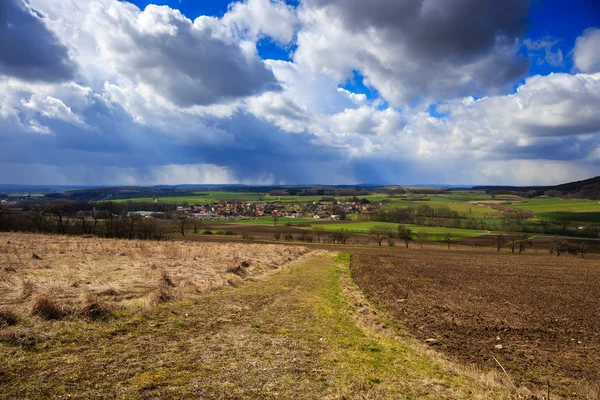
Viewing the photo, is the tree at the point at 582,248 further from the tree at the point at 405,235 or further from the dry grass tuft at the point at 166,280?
the dry grass tuft at the point at 166,280

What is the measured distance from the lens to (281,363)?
28.5 ft

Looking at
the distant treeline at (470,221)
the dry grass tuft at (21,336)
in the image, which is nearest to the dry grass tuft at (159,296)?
the dry grass tuft at (21,336)

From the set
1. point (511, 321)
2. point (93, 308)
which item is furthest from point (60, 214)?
point (511, 321)

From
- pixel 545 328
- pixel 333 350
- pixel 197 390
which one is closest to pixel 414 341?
pixel 333 350

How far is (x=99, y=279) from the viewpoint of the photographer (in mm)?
15328

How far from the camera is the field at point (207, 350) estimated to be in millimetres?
6914

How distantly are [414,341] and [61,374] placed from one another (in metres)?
11.1

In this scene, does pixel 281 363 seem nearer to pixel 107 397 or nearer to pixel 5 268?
pixel 107 397

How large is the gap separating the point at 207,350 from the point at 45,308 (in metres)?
5.26

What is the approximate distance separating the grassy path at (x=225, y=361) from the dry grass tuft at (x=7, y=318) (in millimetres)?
1115

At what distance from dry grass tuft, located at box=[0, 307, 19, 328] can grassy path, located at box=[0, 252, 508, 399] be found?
1115mm

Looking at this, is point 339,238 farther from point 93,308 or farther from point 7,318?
point 7,318

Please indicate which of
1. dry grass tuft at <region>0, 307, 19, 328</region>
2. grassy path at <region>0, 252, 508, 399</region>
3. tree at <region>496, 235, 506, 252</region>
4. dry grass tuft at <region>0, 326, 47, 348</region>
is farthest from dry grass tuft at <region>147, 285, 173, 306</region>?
tree at <region>496, 235, 506, 252</region>

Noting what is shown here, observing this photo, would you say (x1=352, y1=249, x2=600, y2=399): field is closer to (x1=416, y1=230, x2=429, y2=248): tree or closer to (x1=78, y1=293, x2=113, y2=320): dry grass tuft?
(x1=78, y1=293, x2=113, y2=320): dry grass tuft
